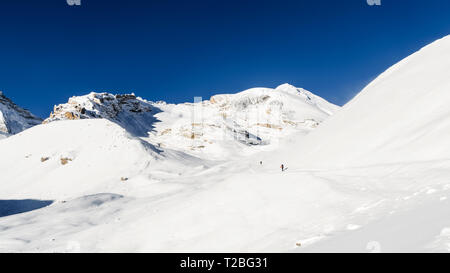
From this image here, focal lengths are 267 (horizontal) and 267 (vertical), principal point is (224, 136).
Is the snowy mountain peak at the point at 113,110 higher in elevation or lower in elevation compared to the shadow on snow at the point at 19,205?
higher

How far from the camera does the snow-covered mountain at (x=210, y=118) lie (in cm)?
6500

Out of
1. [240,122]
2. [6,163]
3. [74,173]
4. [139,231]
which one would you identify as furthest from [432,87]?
[240,122]

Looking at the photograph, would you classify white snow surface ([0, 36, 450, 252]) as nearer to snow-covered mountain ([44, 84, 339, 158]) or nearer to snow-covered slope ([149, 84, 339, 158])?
snow-covered slope ([149, 84, 339, 158])

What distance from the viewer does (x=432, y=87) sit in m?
14.3

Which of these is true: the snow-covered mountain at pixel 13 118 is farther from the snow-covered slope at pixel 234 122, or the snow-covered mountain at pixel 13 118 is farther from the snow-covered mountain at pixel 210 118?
the snow-covered slope at pixel 234 122

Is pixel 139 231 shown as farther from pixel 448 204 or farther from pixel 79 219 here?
pixel 448 204

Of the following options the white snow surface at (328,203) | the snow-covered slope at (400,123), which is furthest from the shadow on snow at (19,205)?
the snow-covered slope at (400,123)

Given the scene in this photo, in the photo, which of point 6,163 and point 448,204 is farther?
point 6,163

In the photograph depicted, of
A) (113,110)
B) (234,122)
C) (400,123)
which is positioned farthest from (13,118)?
(400,123)

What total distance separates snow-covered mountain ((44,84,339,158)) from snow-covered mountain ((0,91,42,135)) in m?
35.5

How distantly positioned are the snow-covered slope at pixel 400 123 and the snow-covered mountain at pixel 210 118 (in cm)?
3683

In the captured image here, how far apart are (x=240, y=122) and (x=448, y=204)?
8852 centimetres

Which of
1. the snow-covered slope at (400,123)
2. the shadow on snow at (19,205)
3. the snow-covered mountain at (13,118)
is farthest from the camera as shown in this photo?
the snow-covered mountain at (13,118)

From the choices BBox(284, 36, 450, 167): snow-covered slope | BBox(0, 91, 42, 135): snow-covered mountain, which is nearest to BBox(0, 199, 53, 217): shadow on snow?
BBox(284, 36, 450, 167): snow-covered slope
